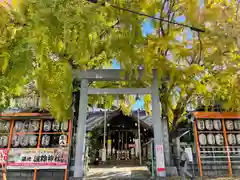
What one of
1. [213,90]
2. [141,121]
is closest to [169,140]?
[213,90]

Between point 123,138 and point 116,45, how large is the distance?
45.0 feet

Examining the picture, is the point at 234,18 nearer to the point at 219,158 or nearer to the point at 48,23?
the point at 219,158

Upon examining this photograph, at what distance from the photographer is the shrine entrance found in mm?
16594

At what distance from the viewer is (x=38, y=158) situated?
7270 mm

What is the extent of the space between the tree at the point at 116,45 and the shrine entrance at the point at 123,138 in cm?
776

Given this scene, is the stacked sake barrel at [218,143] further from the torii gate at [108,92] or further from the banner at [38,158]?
the banner at [38,158]

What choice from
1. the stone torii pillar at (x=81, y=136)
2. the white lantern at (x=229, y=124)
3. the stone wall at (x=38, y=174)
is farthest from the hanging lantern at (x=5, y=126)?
the white lantern at (x=229, y=124)

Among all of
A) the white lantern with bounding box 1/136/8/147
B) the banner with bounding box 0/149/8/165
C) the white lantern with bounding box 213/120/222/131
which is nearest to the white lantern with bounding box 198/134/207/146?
the white lantern with bounding box 213/120/222/131

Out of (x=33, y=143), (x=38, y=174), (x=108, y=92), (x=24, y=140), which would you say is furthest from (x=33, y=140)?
(x=108, y=92)

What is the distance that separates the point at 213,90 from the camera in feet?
26.5

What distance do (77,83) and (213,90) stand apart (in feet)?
16.9

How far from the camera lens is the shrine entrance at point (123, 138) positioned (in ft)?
54.4

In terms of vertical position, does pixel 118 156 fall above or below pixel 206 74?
below

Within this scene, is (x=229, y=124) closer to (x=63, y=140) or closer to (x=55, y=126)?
(x=63, y=140)
